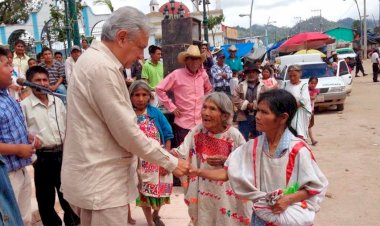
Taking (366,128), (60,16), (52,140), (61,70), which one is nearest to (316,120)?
(366,128)

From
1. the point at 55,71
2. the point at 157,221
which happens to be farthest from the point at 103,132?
the point at 55,71

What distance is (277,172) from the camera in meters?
2.40

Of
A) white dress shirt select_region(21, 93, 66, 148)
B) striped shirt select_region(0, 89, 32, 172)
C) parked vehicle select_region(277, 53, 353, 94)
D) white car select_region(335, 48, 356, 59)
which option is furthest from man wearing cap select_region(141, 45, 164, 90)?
white car select_region(335, 48, 356, 59)

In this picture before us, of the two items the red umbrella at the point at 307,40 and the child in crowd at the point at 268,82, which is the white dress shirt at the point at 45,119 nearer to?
the child in crowd at the point at 268,82

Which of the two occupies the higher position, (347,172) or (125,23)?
(125,23)

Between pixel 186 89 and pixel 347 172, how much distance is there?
306 centimetres

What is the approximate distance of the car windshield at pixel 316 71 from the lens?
13.3 metres

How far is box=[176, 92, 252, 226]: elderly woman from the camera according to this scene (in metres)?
3.11

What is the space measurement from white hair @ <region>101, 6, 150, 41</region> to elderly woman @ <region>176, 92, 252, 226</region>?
1043 mm

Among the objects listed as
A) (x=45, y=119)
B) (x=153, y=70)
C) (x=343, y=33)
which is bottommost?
(x=45, y=119)

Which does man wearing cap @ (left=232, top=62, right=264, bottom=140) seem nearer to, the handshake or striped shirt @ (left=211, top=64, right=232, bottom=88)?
striped shirt @ (left=211, top=64, right=232, bottom=88)

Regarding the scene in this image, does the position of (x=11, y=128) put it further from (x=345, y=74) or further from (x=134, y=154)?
(x=345, y=74)

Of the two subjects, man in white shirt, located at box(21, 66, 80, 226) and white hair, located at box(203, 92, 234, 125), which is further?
man in white shirt, located at box(21, 66, 80, 226)

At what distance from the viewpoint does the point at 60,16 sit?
1259cm
